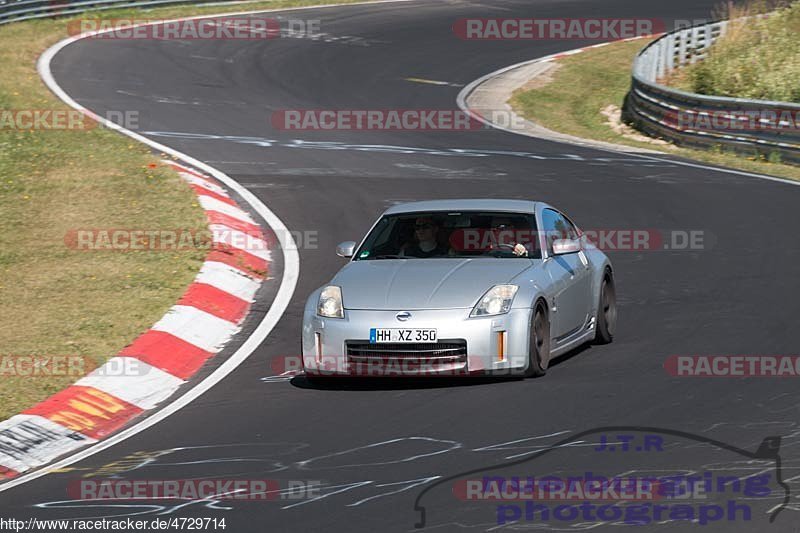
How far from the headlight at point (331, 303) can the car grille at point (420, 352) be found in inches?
15.2

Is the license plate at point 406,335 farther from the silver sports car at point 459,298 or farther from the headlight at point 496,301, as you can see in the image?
the headlight at point 496,301

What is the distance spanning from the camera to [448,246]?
10.6 meters

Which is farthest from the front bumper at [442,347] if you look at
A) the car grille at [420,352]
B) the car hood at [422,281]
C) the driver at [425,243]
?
the driver at [425,243]

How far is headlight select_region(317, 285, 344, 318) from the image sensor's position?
9.77 meters

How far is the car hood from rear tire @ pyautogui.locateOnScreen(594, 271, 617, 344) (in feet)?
3.46

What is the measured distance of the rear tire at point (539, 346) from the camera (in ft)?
31.5

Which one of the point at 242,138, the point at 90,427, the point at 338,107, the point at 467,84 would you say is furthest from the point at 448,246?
the point at 467,84

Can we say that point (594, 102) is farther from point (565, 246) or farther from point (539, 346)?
point (539, 346)

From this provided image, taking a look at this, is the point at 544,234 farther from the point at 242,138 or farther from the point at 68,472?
the point at 242,138

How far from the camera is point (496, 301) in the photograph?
9.61 metres
